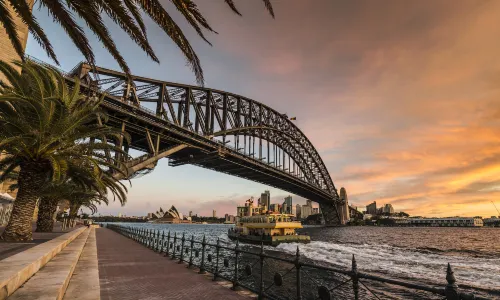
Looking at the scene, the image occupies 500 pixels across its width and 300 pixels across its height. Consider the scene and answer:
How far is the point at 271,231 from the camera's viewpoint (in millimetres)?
37500

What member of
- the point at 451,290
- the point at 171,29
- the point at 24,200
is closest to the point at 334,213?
the point at 24,200

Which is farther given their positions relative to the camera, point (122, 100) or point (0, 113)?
point (122, 100)

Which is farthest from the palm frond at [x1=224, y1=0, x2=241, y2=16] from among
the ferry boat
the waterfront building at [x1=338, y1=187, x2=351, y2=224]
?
the waterfront building at [x1=338, y1=187, x2=351, y2=224]

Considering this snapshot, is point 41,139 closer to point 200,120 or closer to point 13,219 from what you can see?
point 13,219

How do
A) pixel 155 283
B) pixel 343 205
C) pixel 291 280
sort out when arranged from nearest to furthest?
pixel 155 283 → pixel 291 280 → pixel 343 205

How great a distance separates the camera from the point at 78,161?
59.6ft

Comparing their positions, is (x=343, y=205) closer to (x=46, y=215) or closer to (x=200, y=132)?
(x=200, y=132)

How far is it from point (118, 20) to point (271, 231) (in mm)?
35878

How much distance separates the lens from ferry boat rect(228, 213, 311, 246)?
3638cm

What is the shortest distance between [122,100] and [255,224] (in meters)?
24.0

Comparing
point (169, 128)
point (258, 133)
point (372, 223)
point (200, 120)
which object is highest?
point (258, 133)

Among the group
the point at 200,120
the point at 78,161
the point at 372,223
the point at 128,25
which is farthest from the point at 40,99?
the point at 372,223

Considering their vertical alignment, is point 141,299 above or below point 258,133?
below

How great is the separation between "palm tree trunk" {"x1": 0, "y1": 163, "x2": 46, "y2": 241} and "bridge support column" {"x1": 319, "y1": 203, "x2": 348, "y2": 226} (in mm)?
113404
